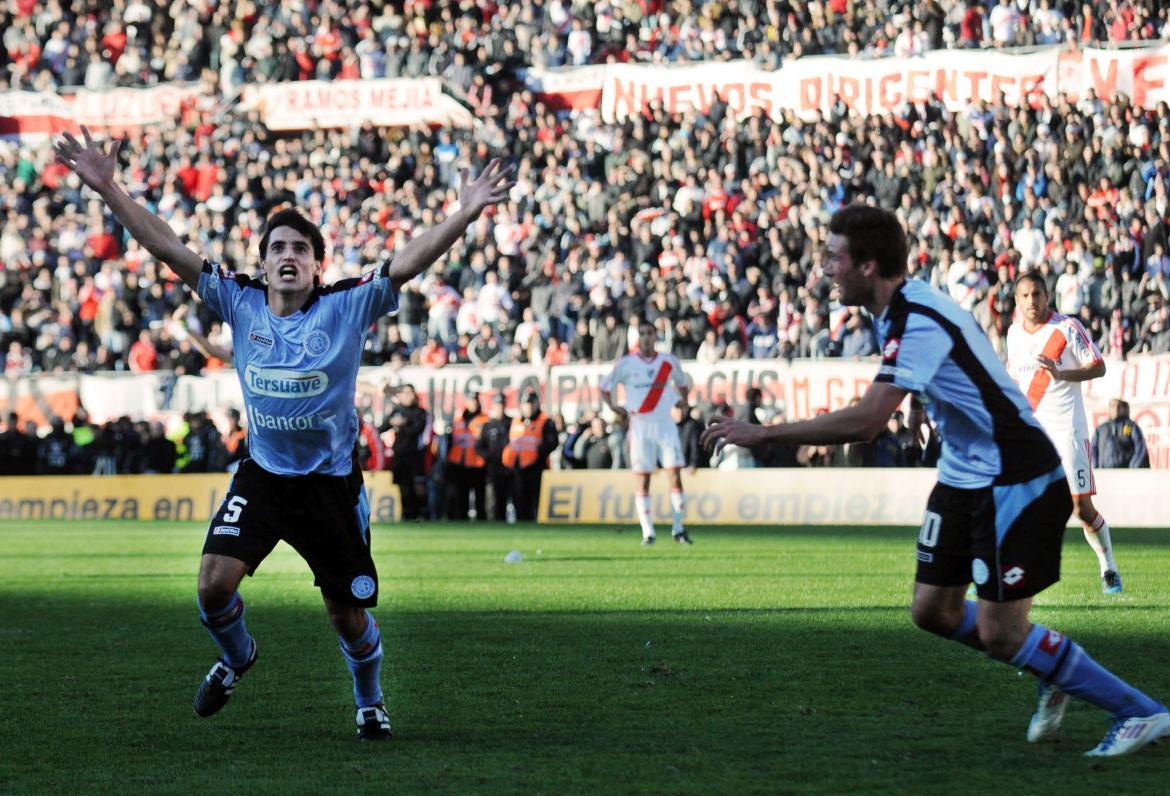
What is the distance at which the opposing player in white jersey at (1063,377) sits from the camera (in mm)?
12953

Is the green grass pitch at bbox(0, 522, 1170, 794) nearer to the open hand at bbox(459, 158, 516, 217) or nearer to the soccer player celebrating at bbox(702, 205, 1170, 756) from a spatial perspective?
the soccer player celebrating at bbox(702, 205, 1170, 756)

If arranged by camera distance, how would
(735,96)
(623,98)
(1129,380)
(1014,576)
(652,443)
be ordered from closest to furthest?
(1014,576) → (652,443) → (1129,380) → (735,96) → (623,98)

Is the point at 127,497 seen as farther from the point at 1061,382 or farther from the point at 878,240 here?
the point at 878,240

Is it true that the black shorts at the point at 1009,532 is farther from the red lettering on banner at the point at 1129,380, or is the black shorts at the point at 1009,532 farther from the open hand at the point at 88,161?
the red lettering on banner at the point at 1129,380

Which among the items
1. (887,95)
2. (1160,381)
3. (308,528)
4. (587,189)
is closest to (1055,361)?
(308,528)

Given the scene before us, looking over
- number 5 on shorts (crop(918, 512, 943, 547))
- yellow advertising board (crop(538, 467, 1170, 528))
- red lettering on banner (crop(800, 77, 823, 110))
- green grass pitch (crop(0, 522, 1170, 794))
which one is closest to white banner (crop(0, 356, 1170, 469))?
yellow advertising board (crop(538, 467, 1170, 528))

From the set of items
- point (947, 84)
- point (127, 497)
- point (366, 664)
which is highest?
point (947, 84)

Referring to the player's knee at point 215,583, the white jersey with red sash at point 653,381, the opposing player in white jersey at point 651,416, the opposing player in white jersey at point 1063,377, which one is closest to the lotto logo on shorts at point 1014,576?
the player's knee at point 215,583

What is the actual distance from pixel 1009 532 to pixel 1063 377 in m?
6.18

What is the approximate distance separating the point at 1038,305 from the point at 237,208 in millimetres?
25678

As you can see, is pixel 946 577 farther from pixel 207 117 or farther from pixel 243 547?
pixel 207 117

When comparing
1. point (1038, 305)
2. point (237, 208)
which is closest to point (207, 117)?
point (237, 208)

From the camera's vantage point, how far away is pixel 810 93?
32531mm

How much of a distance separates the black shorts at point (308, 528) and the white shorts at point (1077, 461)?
24.0 ft
